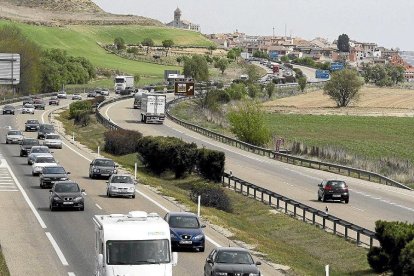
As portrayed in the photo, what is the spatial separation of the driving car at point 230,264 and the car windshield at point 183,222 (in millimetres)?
5538

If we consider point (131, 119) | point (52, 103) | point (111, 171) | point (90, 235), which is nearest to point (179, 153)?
point (111, 171)

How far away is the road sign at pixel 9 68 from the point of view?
45.5 metres

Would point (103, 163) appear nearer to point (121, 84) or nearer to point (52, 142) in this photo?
point (52, 142)

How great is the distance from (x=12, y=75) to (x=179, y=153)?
19355 mm

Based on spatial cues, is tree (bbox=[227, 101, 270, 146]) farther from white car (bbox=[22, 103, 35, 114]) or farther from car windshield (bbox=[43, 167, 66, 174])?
car windshield (bbox=[43, 167, 66, 174])

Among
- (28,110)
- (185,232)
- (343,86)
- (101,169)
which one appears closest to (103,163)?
(101,169)

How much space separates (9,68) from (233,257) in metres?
22.4

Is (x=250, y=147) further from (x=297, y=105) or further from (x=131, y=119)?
(x=297, y=105)

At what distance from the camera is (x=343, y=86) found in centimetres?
16275

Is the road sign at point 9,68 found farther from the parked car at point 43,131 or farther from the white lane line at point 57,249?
the parked car at point 43,131

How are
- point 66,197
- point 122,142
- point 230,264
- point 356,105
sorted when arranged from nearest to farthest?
point 230,264 → point 66,197 → point 122,142 → point 356,105

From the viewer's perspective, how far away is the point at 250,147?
86.0 m

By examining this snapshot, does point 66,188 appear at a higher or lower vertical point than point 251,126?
higher

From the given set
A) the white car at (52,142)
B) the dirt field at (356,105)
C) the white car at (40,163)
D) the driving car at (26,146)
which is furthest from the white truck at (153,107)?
the white car at (40,163)
